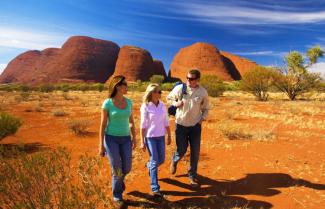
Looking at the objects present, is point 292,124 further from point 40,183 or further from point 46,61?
point 46,61

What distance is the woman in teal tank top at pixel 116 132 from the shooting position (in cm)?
375

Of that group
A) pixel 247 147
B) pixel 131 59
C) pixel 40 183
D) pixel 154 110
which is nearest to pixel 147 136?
pixel 154 110

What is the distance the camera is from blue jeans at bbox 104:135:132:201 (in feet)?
12.3

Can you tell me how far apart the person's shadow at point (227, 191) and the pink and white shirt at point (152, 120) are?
937mm

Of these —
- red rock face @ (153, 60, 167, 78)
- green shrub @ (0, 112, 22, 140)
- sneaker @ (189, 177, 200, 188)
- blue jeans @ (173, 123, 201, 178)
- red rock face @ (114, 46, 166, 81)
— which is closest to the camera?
blue jeans @ (173, 123, 201, 178)

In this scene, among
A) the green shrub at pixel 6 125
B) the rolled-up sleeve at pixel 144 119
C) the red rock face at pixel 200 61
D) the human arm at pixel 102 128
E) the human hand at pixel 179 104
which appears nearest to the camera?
the human arm at pixel 102 128

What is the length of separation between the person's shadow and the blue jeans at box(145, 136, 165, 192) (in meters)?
0.25

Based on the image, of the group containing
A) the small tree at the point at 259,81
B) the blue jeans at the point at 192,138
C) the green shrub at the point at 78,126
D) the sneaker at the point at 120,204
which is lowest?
the sneaker at the point at 120,204

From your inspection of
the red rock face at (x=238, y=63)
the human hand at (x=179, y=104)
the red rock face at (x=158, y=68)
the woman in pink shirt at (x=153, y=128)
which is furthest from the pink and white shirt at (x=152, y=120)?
the red rock face at (x=238, y=63)

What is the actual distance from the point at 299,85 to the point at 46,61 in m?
88.4

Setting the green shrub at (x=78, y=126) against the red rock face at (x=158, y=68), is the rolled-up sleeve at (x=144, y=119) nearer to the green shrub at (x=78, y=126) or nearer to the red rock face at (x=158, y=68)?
the green shrub at (x=78, y=126)

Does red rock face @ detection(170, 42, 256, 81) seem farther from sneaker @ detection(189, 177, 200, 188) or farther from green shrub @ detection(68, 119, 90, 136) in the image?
sneaker @ detection(189, 177, 200, 188)

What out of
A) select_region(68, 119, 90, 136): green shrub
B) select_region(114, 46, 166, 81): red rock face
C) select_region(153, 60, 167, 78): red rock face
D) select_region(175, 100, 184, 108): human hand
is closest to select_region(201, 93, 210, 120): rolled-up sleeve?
select_region(175, 100, 184, 108): human hand

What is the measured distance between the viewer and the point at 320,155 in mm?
6684
